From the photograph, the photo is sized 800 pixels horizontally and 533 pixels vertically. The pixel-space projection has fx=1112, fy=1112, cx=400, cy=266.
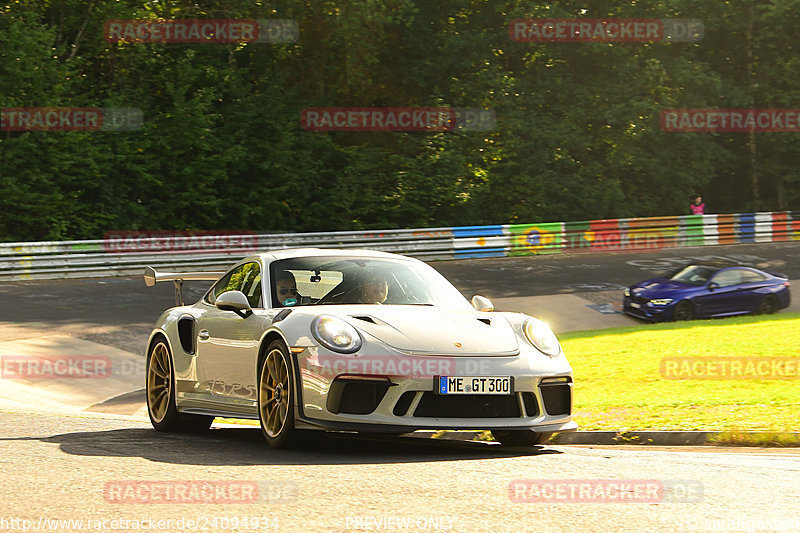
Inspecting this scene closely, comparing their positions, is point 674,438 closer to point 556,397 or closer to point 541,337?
point 556,397

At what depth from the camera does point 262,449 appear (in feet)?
25.8

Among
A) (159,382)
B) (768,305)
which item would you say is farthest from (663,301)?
(159,382)

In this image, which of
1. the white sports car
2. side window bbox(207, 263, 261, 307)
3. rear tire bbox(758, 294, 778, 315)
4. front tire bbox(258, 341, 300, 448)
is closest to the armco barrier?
rear tire bbox(758, 294, 778, 315)

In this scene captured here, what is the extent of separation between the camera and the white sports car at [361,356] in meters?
7.37

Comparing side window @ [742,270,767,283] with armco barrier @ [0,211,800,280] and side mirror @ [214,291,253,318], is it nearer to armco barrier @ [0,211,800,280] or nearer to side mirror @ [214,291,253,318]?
armco barrier @ [0,211,800,280]

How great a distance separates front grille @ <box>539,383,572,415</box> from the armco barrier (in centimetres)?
2139

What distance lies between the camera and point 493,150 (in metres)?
39.7

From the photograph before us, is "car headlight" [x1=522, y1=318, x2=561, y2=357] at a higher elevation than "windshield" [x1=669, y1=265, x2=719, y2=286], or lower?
higher

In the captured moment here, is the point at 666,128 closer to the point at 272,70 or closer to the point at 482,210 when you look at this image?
the point at 482,210

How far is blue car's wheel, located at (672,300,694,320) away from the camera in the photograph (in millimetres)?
24047

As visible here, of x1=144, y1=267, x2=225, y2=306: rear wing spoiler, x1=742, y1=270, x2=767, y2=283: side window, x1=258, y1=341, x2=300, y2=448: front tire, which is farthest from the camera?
x1=742, y1=270, x2=767, y2=283: side window

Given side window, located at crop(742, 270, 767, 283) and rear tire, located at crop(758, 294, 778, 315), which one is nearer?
rear tire, located at crop(758, 294, 778, 315)

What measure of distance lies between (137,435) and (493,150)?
103 feet

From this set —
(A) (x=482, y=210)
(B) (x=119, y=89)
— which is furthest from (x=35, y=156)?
(A) (x=482, y=210)
